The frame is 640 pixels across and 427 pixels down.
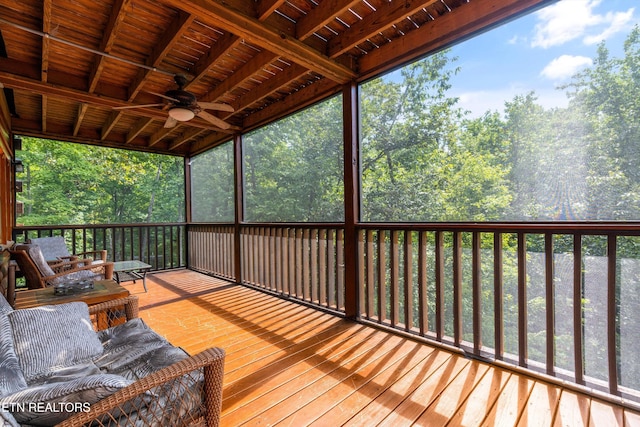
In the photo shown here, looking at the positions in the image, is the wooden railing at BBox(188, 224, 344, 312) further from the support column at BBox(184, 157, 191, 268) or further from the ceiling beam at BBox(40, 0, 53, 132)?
the ceiling beam at BBox(40, 0, 53, 132)

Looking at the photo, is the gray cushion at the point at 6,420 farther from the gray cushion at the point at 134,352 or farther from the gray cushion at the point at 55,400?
the gray cushion at the point at 134,352

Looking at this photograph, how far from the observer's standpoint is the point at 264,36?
247cm

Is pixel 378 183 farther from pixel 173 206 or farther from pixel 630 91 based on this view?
pixel 173 206

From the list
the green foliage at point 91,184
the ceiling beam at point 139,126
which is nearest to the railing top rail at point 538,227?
the ceiling beam at point 139,126

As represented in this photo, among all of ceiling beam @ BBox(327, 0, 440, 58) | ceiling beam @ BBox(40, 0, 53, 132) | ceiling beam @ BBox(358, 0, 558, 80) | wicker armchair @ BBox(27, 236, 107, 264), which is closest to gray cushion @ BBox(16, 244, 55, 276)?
wicker armchair @ BBox(27, 236, 107, 264)

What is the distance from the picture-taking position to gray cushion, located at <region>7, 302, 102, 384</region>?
134 centimetres

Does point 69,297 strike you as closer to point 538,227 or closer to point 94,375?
point 94,375

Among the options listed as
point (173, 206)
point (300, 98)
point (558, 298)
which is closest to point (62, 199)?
point (173, 206)

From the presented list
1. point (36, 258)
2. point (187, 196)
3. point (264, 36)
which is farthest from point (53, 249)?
point (264, 36)

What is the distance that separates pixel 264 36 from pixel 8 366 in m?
2.60

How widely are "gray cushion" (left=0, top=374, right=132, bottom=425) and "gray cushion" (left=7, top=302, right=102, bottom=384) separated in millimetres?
569

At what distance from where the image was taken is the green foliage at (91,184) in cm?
877

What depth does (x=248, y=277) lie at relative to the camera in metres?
4.65

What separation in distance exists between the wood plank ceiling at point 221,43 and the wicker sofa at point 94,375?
2226 mm
